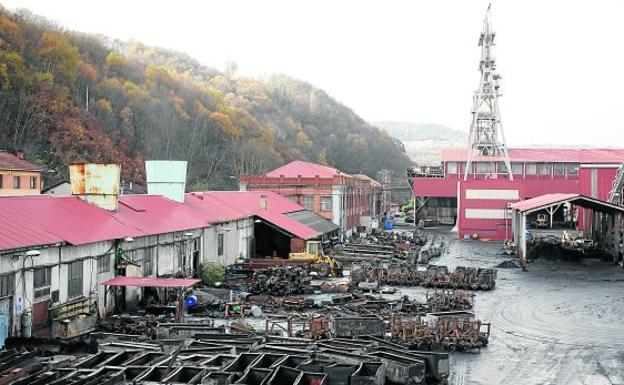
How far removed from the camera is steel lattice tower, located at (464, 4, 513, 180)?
74.8 m

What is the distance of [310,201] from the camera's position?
188 ft

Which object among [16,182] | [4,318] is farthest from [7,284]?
[16,182]

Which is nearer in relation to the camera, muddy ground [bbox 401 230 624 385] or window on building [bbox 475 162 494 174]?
muddy ground [bbox 401 230 624 385]

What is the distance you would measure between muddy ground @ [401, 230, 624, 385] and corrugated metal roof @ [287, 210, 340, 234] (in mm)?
10473

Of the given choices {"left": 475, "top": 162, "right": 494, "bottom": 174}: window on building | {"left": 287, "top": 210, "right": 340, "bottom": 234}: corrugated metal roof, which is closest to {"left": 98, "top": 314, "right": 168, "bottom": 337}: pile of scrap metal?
{"left": 287, "top": 210, "right": 340, "bottom": 234}: corrugated metal roof

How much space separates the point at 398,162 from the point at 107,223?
127 meters

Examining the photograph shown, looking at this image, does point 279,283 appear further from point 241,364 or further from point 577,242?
point 577,242

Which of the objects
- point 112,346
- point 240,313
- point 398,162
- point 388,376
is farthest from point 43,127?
point 398,162

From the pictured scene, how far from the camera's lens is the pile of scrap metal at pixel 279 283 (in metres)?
29.7

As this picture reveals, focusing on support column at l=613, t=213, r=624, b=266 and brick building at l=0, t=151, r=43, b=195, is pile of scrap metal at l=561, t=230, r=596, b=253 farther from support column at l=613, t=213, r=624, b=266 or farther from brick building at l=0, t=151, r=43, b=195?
brick building at l=0, t=151, r=43, b=195

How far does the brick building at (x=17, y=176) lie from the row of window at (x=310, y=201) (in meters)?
19.8

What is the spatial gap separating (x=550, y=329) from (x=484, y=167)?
5408 cm

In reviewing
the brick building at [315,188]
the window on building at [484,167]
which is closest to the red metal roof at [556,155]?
the window on building at [484,167]

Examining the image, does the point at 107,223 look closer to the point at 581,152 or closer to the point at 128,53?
the point at 581,152
